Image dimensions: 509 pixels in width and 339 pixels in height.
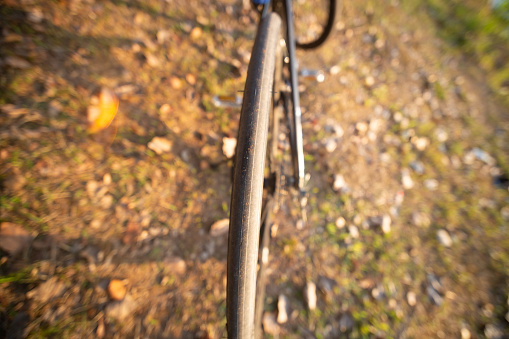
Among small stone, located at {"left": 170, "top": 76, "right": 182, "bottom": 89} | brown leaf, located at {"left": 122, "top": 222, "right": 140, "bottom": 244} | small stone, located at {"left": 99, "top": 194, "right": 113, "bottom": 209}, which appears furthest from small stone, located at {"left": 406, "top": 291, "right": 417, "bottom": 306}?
small stone, located at {"left": 170, "top": 76, "right": 182, "bottom": 89}

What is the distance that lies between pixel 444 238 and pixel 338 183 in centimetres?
105

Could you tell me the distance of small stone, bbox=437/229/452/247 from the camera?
190 cm

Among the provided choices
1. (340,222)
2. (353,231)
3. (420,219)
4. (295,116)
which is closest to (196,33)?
(295,116)

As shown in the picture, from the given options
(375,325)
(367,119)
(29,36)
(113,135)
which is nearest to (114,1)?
(29,36)

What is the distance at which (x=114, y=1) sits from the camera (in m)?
1.92

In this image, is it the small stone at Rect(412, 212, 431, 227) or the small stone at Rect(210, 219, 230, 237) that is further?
the small stone at Rect(412, 212, 431, 227)

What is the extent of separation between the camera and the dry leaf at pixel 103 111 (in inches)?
60.5

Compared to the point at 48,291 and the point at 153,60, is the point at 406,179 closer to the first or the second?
the point at 153,60

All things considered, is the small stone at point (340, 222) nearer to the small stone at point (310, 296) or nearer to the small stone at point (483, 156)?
the small stone at point (310, 296)

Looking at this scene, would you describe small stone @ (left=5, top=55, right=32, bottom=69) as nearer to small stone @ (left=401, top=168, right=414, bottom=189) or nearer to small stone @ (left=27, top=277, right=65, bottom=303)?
small stone @ (left=27, top=277, right=65, bottom=303)

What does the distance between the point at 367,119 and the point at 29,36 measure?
290 centimetres

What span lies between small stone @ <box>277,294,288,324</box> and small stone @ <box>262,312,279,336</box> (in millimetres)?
33

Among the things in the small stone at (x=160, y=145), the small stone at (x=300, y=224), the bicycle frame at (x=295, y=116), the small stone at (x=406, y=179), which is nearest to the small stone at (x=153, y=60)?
the small stone at (x=160, y=145)

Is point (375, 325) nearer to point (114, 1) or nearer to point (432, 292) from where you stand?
point (432, 292)
